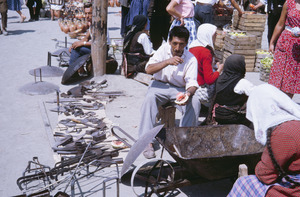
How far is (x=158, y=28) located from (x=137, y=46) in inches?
53.2

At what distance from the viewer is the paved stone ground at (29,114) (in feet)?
13.3

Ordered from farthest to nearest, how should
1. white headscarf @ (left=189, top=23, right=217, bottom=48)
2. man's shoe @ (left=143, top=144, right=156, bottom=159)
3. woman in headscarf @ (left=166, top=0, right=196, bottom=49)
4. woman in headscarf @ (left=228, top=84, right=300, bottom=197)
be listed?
woman in headscarf @ (left=166, top=0, right=196, bottom=49) < white headscarf @ (left=189, top=23, right=217, bottom=48) < man's shoe @ (left=143, top=144, right=156, bottom=159) < woman in headscarf @ (left=228, top=84, right=300, bottom=197)

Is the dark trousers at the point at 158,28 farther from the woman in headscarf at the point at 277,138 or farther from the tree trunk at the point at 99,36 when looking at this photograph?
the woman in headscarf at the point at 277,138

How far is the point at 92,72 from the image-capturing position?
769 cm

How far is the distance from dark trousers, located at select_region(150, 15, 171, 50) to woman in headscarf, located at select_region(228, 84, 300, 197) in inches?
231

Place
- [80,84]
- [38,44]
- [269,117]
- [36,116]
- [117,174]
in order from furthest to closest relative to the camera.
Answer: [38,44]
[80,84]
[36,116]
[117,174]
[269,117]

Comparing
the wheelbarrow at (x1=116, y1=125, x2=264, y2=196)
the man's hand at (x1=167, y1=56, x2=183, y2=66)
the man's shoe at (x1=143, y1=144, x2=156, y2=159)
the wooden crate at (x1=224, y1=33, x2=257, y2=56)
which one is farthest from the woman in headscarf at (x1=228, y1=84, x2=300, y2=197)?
the wooden crate at (x1=224, y1=33, x2=257, y2=56)

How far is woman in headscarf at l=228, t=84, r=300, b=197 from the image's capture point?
258 centimetres

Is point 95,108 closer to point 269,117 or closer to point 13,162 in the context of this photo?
point 13,162

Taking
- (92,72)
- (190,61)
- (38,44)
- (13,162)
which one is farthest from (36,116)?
(38,44)

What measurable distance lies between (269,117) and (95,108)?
3.89 m

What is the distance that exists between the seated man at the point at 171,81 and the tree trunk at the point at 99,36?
112 inches

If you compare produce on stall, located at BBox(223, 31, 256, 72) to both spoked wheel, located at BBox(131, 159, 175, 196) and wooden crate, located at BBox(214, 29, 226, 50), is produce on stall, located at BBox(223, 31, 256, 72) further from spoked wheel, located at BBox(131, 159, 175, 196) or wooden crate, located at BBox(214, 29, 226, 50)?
spoked wheel, located at BBox(131, 159, 175, 196)

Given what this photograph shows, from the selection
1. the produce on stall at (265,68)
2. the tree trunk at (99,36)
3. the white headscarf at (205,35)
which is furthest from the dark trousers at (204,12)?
the white headscarf at (205,35)
